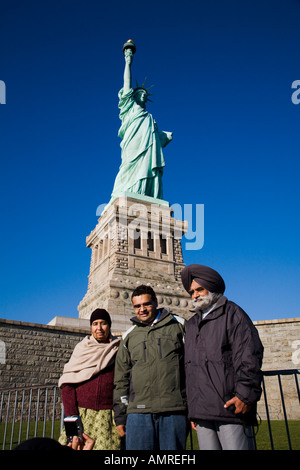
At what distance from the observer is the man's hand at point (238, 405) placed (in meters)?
2.62

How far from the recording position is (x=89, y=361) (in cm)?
361

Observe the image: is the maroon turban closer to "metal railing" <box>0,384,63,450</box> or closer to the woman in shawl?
the woman in shawl

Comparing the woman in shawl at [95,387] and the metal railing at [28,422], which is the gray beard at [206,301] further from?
the metal railing at [28,422]

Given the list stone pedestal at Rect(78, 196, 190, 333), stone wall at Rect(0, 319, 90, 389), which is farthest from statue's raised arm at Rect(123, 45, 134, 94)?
stone wall at Rect(0, 319, 90, 389)

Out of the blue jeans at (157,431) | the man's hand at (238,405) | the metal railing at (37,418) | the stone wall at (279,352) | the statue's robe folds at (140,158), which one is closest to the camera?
the man's hand at (238,405)

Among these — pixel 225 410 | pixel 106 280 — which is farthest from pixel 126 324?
pixel 225 410

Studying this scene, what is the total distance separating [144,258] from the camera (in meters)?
20.2

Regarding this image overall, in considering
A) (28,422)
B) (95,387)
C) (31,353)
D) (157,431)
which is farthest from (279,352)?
(157,431)

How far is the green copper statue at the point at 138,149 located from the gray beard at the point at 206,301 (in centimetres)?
1875

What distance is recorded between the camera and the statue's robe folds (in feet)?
74.5

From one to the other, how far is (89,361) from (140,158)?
20507 millimetres

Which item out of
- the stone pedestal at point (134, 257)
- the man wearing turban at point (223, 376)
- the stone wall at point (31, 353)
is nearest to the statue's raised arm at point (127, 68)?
the stone pedestal at point (134, 257)

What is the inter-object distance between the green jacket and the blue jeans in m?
0.07
